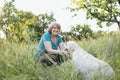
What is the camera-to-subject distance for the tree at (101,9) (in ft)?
112

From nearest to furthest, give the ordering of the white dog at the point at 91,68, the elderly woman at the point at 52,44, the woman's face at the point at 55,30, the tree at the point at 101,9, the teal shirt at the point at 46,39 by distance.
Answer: the white dog at the point at 91,68 < the elderly woman at the point at 52,44 < the teal shirt at the point at 46,39 < the woman's face at the point at 55,30 < the tree at the point at 101,9

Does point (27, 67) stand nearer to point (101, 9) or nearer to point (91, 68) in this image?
point (91, 68)

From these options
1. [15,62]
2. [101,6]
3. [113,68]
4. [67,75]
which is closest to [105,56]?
A: [113,68]

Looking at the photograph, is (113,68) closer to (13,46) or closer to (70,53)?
(70,53)

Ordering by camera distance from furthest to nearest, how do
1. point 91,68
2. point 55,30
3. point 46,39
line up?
point 55,30
point 46,39
point 91,68

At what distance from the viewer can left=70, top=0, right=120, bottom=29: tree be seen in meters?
34.0

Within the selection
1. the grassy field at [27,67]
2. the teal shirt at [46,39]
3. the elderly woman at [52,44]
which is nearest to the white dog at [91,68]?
the grassy field at [27,67]

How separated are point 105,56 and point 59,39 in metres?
1.40

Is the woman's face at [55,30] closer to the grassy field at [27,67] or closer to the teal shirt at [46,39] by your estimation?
the teal shirt at [46,39]

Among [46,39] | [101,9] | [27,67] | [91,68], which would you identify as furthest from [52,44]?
[101,9]

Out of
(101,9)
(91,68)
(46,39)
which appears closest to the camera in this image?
(91,68)

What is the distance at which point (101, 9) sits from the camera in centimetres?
3472

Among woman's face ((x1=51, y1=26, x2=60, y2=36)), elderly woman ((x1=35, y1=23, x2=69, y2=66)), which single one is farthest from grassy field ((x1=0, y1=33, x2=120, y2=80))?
woman's face ((x1=51, y1=26, x2=60, y2=36))

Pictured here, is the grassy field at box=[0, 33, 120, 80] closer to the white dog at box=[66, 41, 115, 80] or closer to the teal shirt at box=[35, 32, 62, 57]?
the white dog at box=[66, 41, 115, 80]
